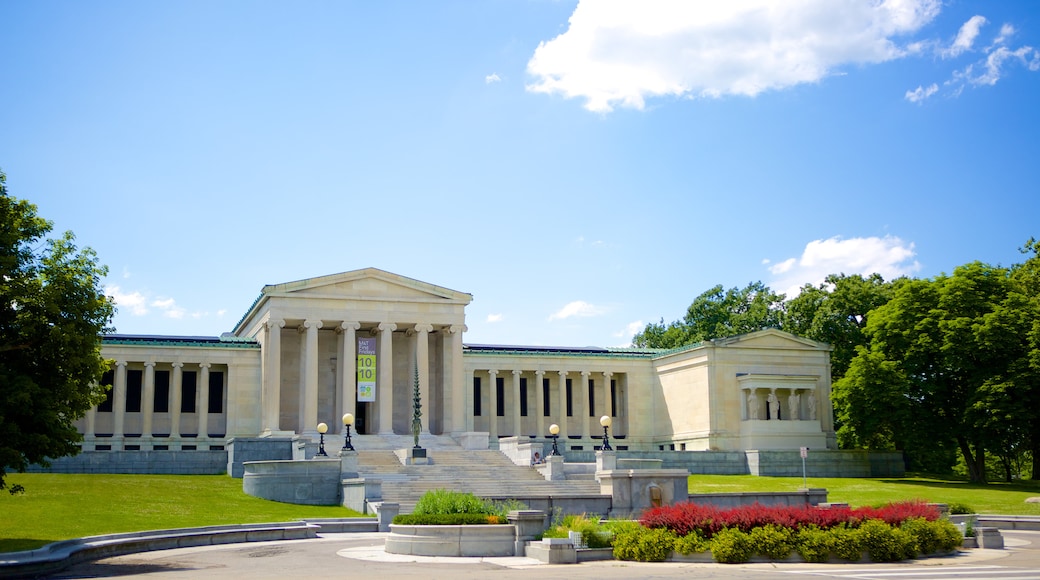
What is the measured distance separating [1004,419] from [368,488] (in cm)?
3823

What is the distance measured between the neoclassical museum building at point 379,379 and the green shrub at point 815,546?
4172cm

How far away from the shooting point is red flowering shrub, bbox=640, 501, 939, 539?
26.0 metres

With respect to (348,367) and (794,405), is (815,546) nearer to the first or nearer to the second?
(348,367)

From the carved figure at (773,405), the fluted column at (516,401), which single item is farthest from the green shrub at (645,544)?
the fluted column at (516,401)

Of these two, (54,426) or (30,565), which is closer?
(30,565)

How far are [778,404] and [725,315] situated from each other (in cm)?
3112

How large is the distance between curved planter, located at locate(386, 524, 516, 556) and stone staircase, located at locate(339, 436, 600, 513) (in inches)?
451

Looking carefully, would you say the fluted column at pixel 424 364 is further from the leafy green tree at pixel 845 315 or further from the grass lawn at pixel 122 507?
the leafy green tree at pixel 845 315

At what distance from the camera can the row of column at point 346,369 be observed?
66.5 meters

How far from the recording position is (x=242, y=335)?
263ft

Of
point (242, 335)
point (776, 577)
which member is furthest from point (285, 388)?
point (776, 577)

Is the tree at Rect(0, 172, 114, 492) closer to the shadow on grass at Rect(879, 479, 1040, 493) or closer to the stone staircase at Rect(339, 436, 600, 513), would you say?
the stone staircase at Rect(339, 436, 600, 513)

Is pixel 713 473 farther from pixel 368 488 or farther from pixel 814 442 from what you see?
pixel 368 488

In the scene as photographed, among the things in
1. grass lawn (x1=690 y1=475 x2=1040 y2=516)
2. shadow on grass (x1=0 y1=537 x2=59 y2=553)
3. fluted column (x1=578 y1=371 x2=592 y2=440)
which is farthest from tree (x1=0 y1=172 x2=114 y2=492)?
fluted column (x1=578 y1=371 x2=592 y2=440)
